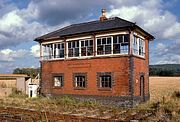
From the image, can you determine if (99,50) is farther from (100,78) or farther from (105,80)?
(105,80)

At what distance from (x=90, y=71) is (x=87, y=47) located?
207 centimetres

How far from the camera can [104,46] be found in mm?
22250

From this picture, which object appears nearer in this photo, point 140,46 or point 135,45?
point 135,45

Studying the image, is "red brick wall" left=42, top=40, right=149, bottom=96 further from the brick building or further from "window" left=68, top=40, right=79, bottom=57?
"window" left=68, top=40, right=79, bottom=57

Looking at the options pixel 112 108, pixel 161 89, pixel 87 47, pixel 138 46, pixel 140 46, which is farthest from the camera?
pixel 161 89

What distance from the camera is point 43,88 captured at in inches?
1029

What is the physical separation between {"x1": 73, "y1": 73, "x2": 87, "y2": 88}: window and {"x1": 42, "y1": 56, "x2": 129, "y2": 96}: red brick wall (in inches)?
12.7

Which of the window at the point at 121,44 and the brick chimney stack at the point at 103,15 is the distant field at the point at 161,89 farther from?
the brick chimney stack at the point at 103,15

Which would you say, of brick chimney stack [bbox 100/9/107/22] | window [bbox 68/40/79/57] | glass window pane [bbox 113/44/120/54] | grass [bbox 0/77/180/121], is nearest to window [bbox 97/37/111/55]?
glass window pane [bbox 113/44/120/54]

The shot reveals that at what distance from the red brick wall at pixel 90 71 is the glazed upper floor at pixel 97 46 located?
0.50m

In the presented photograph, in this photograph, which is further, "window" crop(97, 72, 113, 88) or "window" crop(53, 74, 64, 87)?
"window" crop(53, 74, 64, 87)

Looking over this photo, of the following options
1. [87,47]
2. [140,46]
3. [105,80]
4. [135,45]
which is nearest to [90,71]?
[105,80]

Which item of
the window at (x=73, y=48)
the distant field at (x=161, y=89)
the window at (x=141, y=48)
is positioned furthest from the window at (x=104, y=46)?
the distant field at (x=161, y=89)

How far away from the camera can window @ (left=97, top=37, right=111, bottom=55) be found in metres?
22.0
